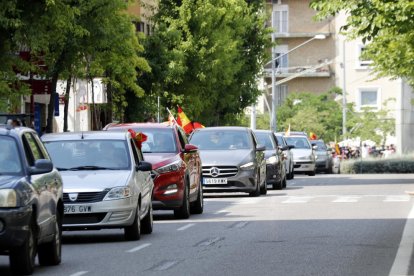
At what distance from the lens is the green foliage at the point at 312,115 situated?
101m

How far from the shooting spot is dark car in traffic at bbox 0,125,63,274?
15227 mm

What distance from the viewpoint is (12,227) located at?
15.2m

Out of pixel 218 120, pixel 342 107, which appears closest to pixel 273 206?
pixel 218 120

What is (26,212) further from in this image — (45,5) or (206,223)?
(45,5)

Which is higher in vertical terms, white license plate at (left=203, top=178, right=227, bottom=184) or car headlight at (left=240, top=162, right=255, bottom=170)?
car headlight at (left=240, top=162, right=255, bottom=170)

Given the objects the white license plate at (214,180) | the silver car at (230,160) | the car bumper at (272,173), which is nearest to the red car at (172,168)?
the white license plate at (214,180)

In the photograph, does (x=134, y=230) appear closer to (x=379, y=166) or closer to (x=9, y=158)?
(x=9, y=158)

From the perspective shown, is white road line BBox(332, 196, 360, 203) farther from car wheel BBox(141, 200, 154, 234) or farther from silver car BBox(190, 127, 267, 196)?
car wheel BBox(141, 200, 154, 234)

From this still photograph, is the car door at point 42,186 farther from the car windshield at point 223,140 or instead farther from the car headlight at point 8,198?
the car windshield at point 223,140

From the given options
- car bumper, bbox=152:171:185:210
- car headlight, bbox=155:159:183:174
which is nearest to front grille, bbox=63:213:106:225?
car bumper, bbox=152:171:185:210

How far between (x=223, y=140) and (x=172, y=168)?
1071 centimetres

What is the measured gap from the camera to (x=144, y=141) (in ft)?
92.4

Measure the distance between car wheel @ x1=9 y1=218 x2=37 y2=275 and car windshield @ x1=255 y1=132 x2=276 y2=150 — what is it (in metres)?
28.7

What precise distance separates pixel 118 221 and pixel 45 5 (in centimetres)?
891
